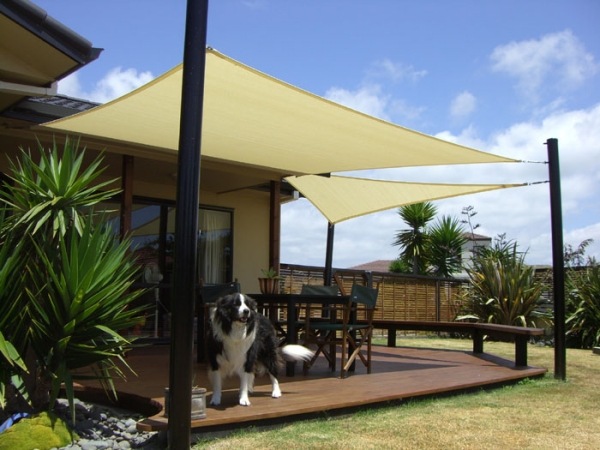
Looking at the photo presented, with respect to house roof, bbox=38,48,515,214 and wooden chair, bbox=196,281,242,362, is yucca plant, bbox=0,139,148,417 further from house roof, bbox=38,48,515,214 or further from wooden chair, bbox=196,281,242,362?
wooden chair, bbox=196,281,242,362

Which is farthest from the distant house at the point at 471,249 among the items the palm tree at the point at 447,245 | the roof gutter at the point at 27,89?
the roof gutter at the point at 27,89

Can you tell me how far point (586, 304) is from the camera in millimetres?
10664

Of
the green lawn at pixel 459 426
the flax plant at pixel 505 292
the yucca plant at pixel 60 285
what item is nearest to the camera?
the yucca plant at pixel 60 285

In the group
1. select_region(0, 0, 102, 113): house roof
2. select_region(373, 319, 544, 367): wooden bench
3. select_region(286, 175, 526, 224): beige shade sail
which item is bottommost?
select_region(373, 319, 544, 367): wooden bench

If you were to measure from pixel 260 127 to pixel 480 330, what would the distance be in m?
4.50

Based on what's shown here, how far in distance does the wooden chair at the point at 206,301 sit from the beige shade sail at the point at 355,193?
2.73 meters

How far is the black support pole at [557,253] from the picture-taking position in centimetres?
646

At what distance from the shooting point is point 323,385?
5383 millimetres

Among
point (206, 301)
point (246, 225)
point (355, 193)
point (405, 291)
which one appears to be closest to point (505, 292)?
point (405, 291)

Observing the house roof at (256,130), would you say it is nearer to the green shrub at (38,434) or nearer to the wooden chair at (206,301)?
the wooden chair at (206,301)

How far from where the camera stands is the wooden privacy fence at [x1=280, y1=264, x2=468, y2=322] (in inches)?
458

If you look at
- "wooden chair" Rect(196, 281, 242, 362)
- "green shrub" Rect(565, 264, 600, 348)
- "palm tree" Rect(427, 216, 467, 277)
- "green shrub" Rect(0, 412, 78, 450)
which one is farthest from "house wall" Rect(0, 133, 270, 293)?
"palm tree" Rect(427, 216, 467, 277)

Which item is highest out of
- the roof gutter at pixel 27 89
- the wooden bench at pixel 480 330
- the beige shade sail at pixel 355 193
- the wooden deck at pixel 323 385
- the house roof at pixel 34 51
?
the house roof at pixel 34 51

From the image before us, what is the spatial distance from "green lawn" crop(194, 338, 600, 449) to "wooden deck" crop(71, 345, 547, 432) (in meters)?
0.10
